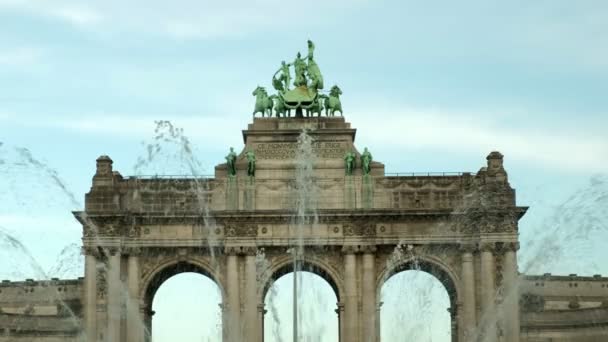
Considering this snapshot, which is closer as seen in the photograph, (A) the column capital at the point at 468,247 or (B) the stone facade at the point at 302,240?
(B) the stone facade at the point at 302,240

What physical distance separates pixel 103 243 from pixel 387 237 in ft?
49.1

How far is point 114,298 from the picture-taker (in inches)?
2997

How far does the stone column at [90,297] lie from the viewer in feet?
249

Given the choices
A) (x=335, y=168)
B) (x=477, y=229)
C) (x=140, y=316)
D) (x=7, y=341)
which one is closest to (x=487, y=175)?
(x=477, y=229)

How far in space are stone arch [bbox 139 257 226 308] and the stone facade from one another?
0.26 ft

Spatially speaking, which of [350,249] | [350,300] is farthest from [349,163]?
[350,300]

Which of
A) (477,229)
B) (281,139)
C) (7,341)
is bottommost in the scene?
(7,341)

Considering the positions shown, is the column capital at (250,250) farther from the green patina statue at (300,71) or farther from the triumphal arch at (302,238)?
the green patina statue at (300,71)

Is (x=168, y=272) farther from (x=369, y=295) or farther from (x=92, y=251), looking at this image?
(x=369, y=295)

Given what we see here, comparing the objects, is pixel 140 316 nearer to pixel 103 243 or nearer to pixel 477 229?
pixel 103 243

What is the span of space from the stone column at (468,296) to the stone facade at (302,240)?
53 millimetres

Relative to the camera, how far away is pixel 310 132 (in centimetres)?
7944

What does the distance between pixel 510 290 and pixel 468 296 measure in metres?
2.36

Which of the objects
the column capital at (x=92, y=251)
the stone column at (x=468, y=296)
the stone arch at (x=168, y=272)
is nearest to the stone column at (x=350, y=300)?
the stone column at (x=468, y=296)
